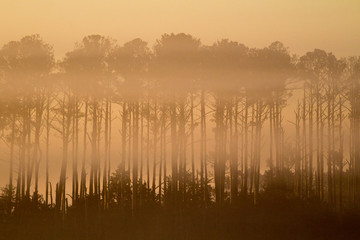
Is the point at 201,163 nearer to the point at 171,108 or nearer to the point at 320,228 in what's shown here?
the point at 171,108

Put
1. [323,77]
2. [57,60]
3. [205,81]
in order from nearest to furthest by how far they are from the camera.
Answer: [57,60] < [205,81] < [323,77]

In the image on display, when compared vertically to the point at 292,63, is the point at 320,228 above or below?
below

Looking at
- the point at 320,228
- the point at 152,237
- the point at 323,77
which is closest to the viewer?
the point at 152,237

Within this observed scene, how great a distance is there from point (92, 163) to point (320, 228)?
13922 millimetres

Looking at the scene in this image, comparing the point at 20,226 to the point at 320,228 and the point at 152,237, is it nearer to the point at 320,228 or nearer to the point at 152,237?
the point at 152,237

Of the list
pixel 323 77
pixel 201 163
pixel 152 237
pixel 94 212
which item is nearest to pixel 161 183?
pixel 201 163

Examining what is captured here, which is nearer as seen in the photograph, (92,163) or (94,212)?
(94,212)

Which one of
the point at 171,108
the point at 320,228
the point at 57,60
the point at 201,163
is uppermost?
the point at 57,60

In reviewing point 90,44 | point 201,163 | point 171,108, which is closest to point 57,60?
point 90,44

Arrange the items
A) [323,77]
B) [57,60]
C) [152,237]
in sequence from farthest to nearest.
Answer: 1. [323,77]
2. [57,60]
3. [152,237]

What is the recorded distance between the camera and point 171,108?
41.0 m

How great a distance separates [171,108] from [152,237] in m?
13.1

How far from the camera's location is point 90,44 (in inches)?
1503

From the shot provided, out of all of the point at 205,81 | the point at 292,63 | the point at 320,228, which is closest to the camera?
the point at 320,228
